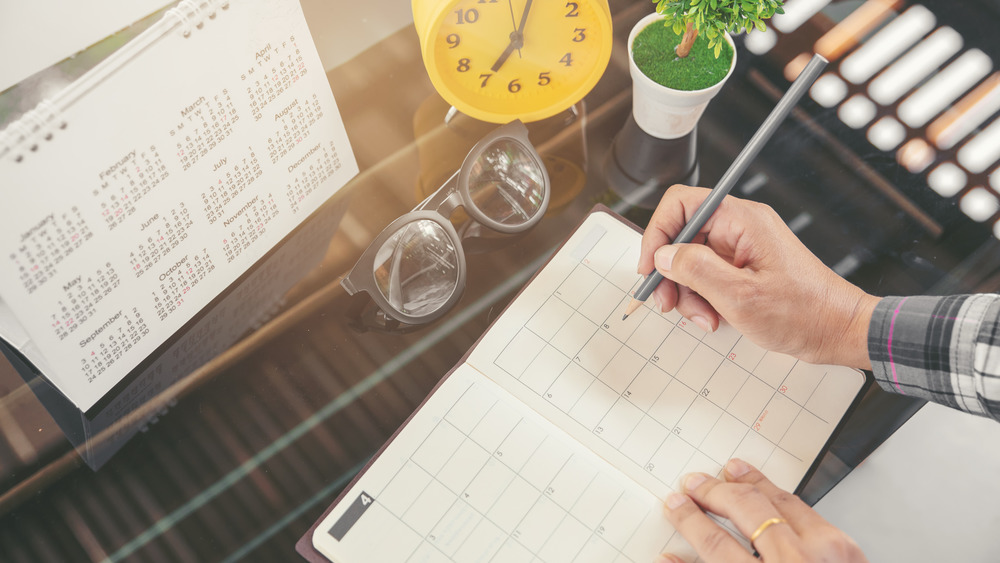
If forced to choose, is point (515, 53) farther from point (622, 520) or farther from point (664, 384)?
point (622, 520)

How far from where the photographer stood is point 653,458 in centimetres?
93

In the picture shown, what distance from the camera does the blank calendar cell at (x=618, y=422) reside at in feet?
3.09

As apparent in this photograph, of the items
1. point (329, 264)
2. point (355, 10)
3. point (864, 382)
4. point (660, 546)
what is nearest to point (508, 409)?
point (660, 546)

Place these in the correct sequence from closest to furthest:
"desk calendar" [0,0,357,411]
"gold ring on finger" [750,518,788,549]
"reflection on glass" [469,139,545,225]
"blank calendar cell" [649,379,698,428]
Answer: "desk calendar" [0,0,357,411], "gold ring on finger" [750,518,788,549], "blank calendar cell" [649,379,698,428], "reflection on glass" [469,139,545,225]

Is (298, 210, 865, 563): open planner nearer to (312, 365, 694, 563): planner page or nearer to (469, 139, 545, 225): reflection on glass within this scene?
(312, 365, 694, 563): planner page

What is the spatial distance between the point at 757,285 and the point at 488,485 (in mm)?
438

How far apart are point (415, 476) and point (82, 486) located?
460 millimetres

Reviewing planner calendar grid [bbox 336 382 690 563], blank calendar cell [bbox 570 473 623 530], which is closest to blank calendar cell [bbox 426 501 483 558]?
planner calendar grid [bbox 336 382 690 563]

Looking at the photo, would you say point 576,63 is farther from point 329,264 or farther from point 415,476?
point 415,476

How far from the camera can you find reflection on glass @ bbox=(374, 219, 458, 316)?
1.01 m

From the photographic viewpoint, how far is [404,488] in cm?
91

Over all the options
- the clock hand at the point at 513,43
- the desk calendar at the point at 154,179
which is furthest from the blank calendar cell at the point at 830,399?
the desk calendar at the point at 154,179

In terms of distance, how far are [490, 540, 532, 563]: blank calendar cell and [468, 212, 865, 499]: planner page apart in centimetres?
16

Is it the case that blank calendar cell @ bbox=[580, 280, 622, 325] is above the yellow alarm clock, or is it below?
below
